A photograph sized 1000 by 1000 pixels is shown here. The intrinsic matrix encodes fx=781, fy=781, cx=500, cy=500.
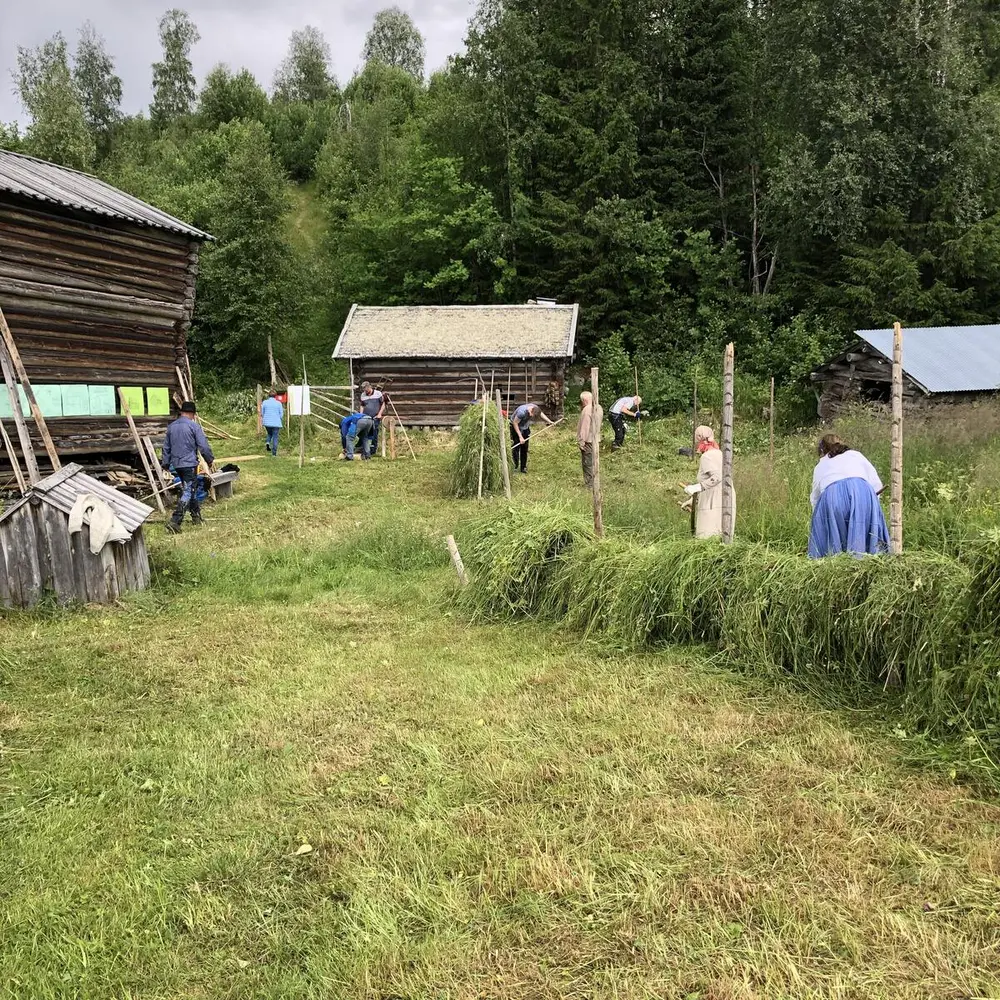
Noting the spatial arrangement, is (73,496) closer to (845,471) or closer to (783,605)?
(783,605)

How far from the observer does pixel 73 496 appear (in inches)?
276

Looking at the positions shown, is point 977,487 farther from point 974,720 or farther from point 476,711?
point 476,711

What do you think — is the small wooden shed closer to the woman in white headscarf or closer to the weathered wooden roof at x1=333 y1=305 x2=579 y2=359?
the woman in white headscarf

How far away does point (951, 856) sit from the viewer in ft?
10.2

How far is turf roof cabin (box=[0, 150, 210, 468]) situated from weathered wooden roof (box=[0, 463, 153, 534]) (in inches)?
220

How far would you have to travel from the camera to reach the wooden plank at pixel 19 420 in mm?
10820

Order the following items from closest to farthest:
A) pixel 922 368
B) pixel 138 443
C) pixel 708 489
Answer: pixel 708 489 < pixel 138 443 < pixel 922 368

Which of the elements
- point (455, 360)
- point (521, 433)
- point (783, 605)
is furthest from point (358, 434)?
point (783, 605)

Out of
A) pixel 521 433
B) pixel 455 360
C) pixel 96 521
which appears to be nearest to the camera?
pixel 96 521

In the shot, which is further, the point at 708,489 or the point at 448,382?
the point at 448,382

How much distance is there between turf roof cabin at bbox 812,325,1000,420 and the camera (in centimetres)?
1595

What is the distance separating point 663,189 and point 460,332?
12.4 meters

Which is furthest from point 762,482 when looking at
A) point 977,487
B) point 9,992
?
point 9,992

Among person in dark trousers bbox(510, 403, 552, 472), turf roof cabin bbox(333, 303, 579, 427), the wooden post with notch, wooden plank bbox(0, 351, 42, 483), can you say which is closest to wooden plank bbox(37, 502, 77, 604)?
wooden plank bbox(0, 351, 42, 483)
